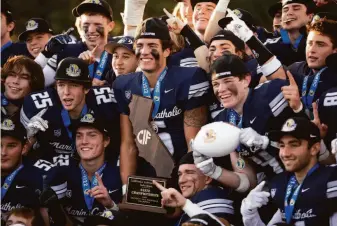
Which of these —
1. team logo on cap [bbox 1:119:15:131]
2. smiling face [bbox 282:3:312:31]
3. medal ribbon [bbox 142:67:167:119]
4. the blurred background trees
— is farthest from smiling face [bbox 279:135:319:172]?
the blurred background trees

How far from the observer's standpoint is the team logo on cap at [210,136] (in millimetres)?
9591

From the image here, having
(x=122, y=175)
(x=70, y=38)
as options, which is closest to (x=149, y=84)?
(x=122, y=175)

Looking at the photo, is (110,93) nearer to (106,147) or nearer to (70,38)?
(106,147)

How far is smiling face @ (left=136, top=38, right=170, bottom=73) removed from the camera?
10.4 metres

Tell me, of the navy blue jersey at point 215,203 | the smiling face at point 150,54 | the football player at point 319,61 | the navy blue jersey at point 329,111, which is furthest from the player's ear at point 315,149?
the smiling face at point 150,54

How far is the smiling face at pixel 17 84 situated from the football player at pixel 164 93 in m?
1.09

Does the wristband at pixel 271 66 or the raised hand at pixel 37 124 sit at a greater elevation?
the wristband at pixel 271 66

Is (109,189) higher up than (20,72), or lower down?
lower down

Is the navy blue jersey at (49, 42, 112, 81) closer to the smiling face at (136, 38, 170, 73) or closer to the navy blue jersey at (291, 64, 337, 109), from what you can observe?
the smiling face at (136, 38, 170, 73)

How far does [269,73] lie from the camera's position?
10.0 metres

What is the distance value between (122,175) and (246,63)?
1516 mm

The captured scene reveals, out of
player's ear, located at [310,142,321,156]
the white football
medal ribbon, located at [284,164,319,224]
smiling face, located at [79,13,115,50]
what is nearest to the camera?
medal ribbon, located at [284,164,319,224]

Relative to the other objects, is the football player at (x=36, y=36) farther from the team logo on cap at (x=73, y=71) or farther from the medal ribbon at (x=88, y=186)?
the medal ribbon at (x=88, y=186)

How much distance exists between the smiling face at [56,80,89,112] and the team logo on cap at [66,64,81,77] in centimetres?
8
